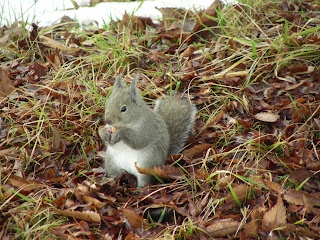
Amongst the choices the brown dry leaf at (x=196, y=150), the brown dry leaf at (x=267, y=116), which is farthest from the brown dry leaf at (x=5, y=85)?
the brown dry leaf at (x=267, y=116)

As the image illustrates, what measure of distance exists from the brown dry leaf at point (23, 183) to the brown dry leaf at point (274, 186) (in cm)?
140

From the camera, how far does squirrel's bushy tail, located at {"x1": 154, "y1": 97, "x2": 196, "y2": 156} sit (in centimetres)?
273

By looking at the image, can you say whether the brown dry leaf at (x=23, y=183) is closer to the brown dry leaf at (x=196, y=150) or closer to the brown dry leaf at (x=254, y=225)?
the brown dry leaf at (x=196, y=150)

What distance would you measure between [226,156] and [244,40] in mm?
1194

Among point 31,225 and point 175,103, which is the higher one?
point 175,103

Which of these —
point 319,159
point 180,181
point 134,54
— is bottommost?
point 180,181

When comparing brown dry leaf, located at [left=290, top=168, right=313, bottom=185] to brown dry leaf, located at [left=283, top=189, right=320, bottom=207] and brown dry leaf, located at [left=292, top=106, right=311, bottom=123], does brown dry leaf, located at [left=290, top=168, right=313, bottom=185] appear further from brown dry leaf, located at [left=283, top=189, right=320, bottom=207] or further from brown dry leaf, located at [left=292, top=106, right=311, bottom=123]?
brown dry leaf, located at [left=292, top=106, right=311, bottom=123]

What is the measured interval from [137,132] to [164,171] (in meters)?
0.32

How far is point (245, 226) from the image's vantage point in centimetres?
194

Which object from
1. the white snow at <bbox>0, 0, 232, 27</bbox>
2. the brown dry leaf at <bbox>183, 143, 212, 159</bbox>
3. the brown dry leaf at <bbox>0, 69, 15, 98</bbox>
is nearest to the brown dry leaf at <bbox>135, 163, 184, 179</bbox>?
the brown dry leaf at <bbox>183, 143, 212, 159</bbox>

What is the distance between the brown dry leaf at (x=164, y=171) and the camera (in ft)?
7.91

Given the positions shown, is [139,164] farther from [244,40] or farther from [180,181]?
[244,40]

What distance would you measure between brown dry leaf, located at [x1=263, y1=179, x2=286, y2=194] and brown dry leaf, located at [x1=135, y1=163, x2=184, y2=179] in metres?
0.56

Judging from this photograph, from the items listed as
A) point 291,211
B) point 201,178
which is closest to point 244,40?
point 201,178
